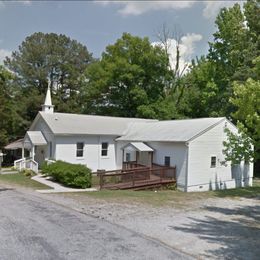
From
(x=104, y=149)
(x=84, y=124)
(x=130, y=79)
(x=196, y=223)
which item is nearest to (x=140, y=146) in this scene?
(x=104, y=149)

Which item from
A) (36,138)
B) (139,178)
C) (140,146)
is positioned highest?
(36,138)

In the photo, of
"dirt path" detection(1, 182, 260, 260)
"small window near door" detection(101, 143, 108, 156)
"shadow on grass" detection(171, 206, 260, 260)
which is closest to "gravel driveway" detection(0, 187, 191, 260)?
"dirt path" detection(1, 182, 260, 260)

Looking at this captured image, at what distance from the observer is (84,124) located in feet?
98.3

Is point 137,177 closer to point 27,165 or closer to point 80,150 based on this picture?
point 80,150

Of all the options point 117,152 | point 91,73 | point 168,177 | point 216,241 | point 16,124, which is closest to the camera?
A: point 216,241

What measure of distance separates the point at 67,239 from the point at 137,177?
13.5 meters

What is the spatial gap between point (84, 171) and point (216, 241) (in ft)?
40.3

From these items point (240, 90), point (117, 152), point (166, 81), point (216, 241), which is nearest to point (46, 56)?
point (166, 81)

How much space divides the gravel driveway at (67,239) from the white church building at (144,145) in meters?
12.0

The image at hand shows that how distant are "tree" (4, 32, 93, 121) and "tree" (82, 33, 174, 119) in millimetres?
3909

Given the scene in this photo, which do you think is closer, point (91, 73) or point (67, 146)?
point (67, 146)

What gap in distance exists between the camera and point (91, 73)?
45.9 meters

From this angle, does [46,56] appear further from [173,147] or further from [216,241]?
[216,241]

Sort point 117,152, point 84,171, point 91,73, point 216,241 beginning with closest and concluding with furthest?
point 216,241
point 84,171
point 117,152
point 91,73
